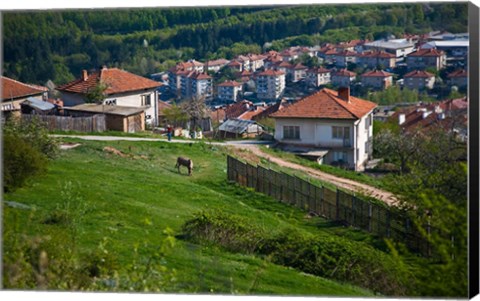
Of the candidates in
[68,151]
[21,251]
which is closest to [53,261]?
[21,251]

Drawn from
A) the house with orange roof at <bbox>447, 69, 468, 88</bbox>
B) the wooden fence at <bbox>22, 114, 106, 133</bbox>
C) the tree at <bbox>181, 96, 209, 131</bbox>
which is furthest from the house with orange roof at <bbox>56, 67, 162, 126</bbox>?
the house with orange roof at <bbox>447, 69, 468, 88</bbox>

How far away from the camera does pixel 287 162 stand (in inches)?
492

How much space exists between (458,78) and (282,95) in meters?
2.53

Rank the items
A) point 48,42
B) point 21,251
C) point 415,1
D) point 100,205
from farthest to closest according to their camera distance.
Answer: point 48,42 → point 100,205 → point 415,1 → point 21,251

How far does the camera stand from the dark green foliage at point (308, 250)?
10.9 meters

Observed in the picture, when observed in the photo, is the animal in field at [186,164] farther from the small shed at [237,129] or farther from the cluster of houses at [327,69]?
the cluster of houses at [327,69]

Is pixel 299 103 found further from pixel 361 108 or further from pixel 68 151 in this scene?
pixel 68 151

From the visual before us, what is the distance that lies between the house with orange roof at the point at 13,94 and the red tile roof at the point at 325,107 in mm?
3264

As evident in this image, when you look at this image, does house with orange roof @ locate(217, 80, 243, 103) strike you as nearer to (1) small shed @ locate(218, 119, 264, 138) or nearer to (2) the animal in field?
(1) small shed @ locate(218, 119, 264, 138)

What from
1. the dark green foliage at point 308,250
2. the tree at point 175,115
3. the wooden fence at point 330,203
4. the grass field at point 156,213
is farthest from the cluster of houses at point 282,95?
the dark green foliage at point 308,250

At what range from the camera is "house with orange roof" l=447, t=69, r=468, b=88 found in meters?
10.6

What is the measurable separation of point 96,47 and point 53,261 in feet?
11.9

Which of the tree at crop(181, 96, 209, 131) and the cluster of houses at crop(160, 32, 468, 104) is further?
the tree at crop(181, 96, 209, 131)

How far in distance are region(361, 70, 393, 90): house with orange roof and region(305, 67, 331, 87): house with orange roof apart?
1.43ft
